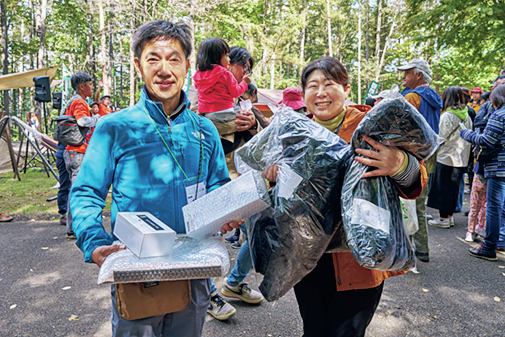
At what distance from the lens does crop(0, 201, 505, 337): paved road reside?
276cm

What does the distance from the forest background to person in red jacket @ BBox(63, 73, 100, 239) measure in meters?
2.50

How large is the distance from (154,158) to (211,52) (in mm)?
1945

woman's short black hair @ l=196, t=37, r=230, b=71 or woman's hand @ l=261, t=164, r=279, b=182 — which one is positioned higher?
woman's short black hair @ l=196, t=37, r=230, b=71

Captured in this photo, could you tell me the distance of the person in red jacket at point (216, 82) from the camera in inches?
122

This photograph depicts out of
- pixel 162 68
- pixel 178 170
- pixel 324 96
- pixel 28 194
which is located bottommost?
pixel 28 194

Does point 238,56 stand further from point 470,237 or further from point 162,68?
point 470,237

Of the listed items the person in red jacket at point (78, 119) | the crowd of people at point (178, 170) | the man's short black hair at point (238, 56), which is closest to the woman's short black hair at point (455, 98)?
the man's short black hair at point (238, 56)

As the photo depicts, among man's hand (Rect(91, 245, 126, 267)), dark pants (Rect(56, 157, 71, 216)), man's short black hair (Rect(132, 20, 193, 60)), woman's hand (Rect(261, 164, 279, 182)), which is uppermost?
man's short black hair (Rect(132, 20, 193, 60))

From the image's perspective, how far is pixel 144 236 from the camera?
3.48ft

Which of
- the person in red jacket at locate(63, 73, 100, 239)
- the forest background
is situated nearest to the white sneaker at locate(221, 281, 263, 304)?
the person in red jacket at locate(63, 73, 100, 239)

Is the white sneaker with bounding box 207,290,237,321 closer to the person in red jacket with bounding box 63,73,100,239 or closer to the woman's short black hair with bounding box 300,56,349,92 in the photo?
the woman's short black hair with bounding box 300,56,349,92

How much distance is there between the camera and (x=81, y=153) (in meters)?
4.75

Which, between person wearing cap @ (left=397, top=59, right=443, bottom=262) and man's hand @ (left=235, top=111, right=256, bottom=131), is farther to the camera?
person wearing cap @ (left=397, top=59, right=443, bottom=262)

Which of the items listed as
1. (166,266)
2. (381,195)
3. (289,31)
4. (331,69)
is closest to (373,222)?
(381,195)
